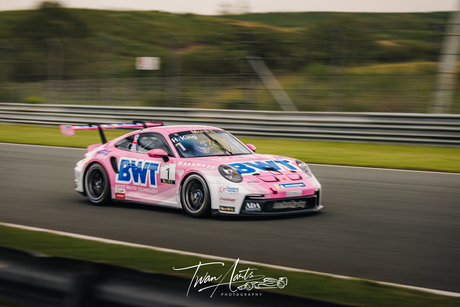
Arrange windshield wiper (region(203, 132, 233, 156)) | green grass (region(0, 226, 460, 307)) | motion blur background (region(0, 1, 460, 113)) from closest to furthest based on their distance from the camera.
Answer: green grass (region(0, 226, 460, 307)) → windshield wiper (region(203, 132, 233, 156)) → motion blur background (region(0, 1, 460, 113))

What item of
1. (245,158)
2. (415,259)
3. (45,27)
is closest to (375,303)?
(415,259)

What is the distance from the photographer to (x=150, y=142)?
828 centimetres

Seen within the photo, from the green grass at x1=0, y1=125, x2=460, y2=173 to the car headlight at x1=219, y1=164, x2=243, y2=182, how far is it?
5932mm

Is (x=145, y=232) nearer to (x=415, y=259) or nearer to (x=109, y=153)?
(x=109, y=153)

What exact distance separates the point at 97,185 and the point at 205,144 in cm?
187

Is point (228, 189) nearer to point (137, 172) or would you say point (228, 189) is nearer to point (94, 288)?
point (137, 172)

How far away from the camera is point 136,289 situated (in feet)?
9.67

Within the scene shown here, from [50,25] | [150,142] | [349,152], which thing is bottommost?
[349,152]

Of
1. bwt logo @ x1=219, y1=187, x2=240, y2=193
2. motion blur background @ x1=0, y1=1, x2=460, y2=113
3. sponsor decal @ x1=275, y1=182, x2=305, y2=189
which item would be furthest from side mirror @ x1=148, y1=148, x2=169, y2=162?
motion blur background @ x1=0, y1=1, x2=460, y2=113

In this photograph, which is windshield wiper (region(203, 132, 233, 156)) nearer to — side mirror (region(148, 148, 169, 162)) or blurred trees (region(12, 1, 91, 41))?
side mirror (region(148, 148, 169, 162))

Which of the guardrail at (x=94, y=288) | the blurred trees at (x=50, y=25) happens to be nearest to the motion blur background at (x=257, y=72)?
the guardrail at (x=94, y=288)

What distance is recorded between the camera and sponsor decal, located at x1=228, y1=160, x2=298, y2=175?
725 cm

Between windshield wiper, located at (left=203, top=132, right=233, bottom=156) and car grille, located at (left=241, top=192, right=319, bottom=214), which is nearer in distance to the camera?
car grille, located at (left=241, top=192, right=319, bottom=214)
